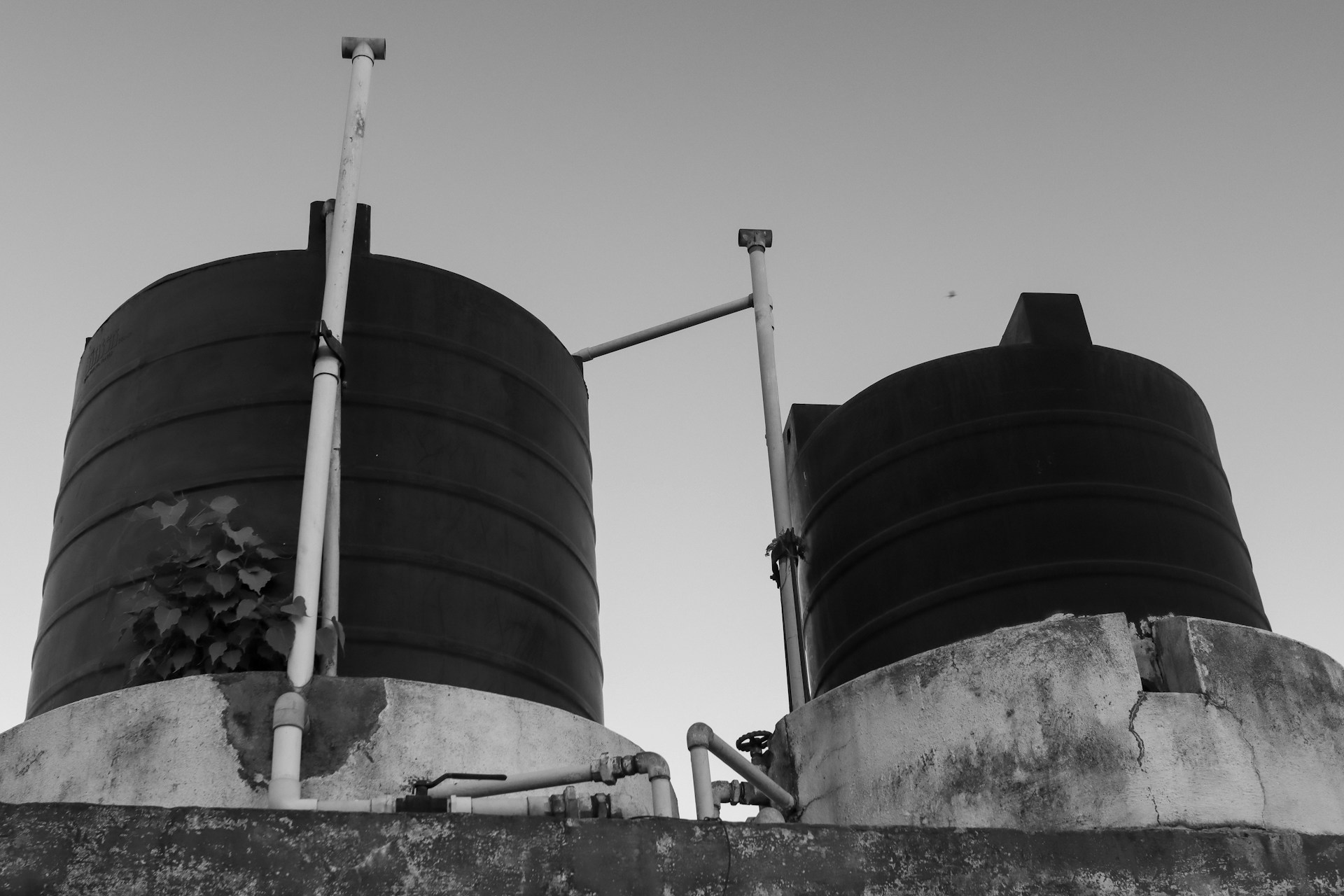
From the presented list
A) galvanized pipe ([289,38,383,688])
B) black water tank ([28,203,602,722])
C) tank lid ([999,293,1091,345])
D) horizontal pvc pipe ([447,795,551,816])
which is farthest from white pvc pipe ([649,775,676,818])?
tank lid ([999,293,1091,345])

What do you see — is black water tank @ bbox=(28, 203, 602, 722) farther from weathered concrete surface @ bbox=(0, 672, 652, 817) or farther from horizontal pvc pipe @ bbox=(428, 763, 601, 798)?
horizontal pvc pipe @ bbox=(428, 763, 601, 798)

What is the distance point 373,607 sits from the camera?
5.85 m

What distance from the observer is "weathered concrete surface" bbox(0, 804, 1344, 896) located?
3686 millimetres

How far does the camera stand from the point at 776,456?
743 cm

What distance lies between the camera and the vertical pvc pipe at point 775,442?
22.4 feet

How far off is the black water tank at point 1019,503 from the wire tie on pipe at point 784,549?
19 centimetres

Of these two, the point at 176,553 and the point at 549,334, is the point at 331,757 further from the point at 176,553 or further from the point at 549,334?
the point at 549,334

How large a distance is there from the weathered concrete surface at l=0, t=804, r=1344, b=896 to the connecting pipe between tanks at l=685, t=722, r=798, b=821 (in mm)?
733

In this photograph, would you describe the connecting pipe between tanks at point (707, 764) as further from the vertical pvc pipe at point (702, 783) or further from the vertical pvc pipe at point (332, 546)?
the vertical pvc pipe at point (332, 546)

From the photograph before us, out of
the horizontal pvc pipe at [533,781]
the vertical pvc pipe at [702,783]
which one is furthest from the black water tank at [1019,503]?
the horizontal pvc pipe at [533,781]

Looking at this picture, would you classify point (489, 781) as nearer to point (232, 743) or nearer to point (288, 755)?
point (288, 755)

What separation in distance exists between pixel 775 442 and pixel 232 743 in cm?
314

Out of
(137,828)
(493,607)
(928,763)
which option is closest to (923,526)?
(928,763)

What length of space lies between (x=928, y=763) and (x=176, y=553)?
2756 millimetres
